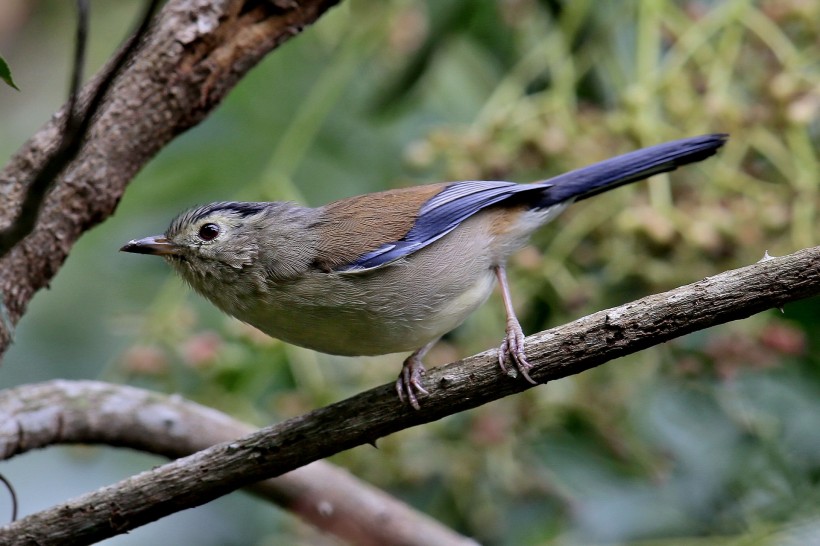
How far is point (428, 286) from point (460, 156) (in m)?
0.84

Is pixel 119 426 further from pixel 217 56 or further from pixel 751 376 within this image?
pixel 751 376

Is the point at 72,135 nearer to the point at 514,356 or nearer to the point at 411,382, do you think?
the point at 514,356

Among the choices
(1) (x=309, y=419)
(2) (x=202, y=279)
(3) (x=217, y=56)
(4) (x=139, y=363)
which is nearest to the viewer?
(1) (x=309, y=419)

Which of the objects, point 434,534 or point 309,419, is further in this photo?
point 434,534

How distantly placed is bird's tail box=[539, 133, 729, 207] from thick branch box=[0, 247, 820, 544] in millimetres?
1134

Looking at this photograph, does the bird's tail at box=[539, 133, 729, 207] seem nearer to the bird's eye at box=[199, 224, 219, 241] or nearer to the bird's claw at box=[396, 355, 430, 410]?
the bird's claw at box=[396, 355, 430, 410]

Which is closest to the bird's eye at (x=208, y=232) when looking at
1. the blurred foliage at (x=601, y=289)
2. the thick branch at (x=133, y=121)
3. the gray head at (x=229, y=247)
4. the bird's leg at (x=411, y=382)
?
the gray head at (x=229, y=247)

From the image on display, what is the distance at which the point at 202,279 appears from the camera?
135 inches

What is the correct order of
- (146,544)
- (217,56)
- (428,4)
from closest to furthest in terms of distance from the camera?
(217,56), (146,544), (428,4)

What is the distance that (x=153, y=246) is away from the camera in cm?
339

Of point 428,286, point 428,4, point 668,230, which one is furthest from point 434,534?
point 428,4

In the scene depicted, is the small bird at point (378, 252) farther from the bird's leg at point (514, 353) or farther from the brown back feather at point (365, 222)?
the bird's leg at point (514, 353)

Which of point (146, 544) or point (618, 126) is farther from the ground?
point (618, 126)

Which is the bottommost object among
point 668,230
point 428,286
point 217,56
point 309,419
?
point 309,419
